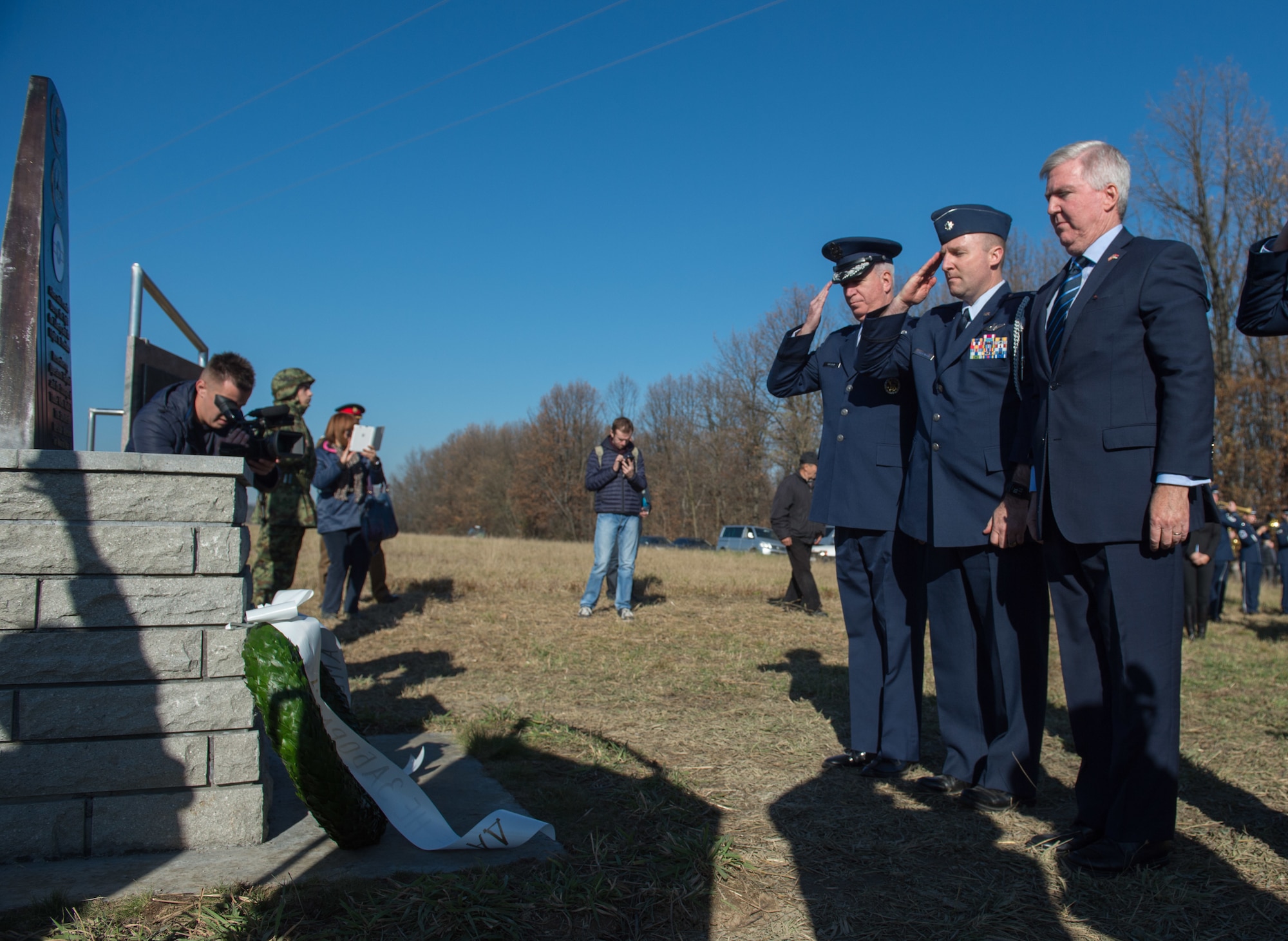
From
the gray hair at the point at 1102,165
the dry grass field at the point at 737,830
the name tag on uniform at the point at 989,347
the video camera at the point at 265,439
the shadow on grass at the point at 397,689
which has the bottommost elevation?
the shadow on grass at the point at 397,689

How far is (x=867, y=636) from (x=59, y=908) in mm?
3055

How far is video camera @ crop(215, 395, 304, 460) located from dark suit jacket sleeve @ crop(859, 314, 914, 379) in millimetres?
2518

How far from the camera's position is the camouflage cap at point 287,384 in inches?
281

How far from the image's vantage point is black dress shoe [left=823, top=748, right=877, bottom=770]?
3.86m

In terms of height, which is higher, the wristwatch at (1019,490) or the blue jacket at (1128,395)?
the blue jacket at (1128,395)

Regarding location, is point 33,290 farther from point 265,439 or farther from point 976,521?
point 976,521

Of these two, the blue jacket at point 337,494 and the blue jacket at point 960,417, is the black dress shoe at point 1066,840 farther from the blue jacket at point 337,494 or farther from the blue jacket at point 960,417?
the blue jacket at point 337,494

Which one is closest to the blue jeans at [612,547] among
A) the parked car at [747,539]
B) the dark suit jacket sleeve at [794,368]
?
the dark suit jacket sleeve at [794,368]

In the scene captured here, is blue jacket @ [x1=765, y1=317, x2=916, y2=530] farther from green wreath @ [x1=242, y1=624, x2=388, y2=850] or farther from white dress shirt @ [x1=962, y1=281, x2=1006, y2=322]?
green wreath @ [x1=242, y1=624, x2=388, y2=850]

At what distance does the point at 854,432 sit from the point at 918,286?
2.43 feet

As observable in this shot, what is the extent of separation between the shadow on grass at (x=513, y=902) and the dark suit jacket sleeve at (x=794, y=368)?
2.19 meters

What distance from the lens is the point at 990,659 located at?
3.55 meters

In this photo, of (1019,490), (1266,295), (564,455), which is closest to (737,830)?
(1019,490)

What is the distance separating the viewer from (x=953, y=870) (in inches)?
108
